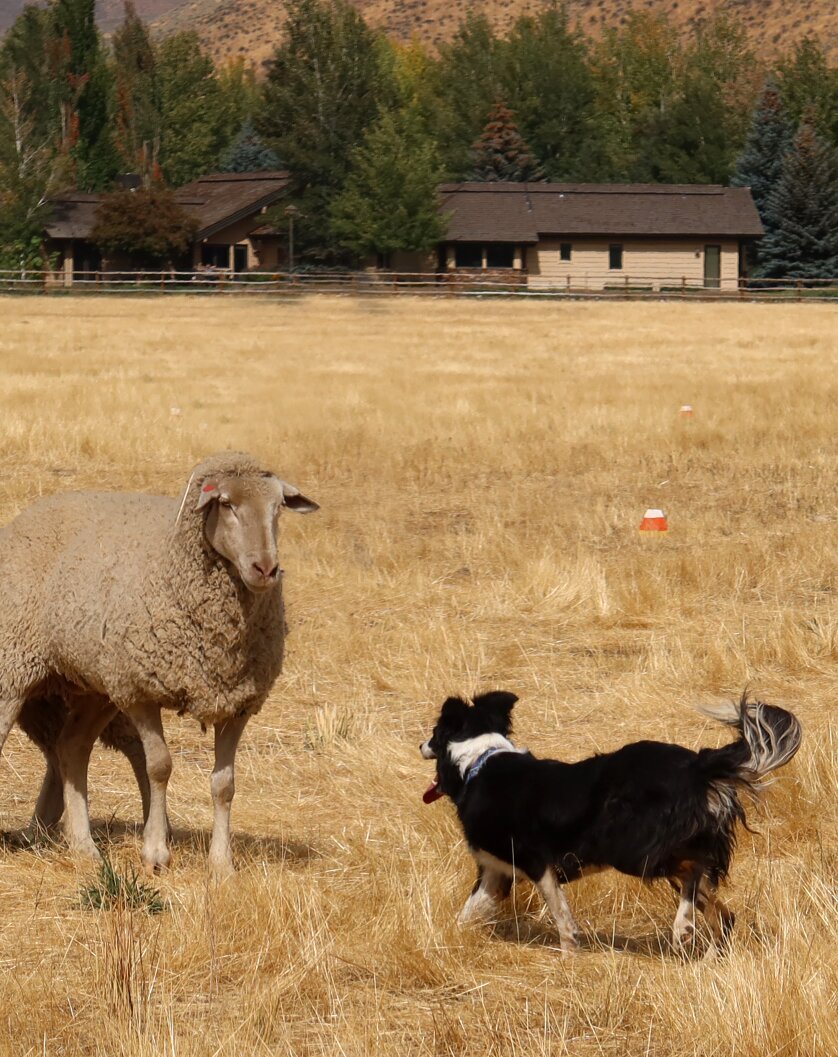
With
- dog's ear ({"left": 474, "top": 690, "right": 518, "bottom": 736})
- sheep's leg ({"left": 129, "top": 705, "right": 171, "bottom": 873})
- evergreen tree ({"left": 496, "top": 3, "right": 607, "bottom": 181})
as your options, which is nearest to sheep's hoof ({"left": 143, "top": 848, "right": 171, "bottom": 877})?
sheep's leg ({"left": 129, "top": 705, "right": 171, "bottom": 873})

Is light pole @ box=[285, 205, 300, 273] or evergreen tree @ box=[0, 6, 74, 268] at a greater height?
evergreen tree @ box=[0, 6, 74, 268]

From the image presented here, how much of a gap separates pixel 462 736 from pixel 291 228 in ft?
220

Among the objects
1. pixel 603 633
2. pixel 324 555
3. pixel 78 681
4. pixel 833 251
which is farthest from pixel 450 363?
pixel 833 251

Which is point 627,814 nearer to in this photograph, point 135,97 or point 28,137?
point 28,137

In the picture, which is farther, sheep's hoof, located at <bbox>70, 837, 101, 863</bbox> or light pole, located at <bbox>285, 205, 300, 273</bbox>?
light pole, located at <bbox>285, 205, 300, 273</bbox>

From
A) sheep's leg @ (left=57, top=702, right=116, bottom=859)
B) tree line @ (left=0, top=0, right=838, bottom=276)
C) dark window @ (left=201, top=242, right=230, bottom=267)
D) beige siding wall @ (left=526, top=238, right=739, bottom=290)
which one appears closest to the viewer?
sheep's leg @ (left=57, top=702, right=116, bottom=859)

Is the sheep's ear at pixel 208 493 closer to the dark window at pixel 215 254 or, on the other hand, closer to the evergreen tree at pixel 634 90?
the dark window at pixel 215 254

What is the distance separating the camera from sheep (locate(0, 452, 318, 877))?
20.7ft

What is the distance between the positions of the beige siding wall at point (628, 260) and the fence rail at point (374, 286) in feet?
7.72

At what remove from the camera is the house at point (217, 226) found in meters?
69.1

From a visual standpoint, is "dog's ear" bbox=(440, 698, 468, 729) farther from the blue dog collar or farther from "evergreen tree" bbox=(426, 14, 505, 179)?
"evergreen tree" bbox=(426, 14, 505, 179)

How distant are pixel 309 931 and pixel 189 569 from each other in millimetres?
1718

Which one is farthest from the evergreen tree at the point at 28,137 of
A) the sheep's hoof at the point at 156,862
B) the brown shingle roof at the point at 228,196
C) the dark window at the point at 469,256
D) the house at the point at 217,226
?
the sheep's hoof at the point at 156,862

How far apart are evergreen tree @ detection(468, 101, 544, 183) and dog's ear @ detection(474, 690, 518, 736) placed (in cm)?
7907
